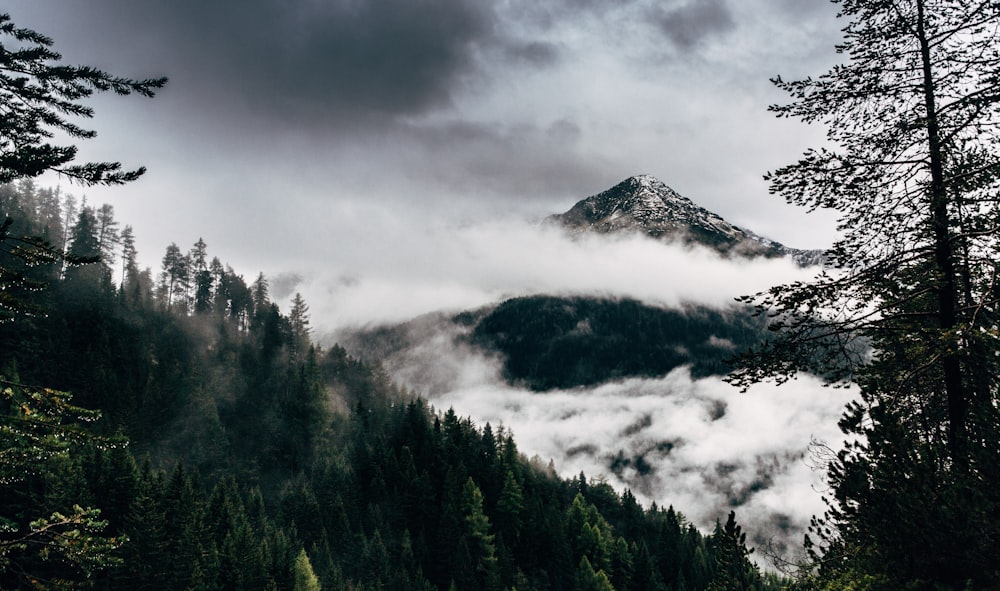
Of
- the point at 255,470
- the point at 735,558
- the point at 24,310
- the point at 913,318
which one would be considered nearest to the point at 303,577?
the point at 255,470

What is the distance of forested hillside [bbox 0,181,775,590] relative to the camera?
45.2 metres

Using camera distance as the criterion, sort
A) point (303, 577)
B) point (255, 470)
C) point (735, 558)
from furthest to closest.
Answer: point (255, 470)
point (303, 577)
point (735, 558)

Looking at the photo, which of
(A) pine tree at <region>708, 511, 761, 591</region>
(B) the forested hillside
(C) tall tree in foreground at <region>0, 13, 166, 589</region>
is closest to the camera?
(C) tall tree in foreground at <region>0, 13, 166, 589</region>

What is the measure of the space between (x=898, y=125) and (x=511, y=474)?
86.2m

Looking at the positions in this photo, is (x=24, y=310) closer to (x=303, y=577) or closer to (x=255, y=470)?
(x=303, y=577)

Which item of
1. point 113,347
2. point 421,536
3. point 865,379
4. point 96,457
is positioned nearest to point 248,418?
point 113,347

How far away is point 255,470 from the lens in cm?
8812

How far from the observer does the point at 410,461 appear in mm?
87562

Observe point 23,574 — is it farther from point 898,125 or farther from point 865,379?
point 898,125

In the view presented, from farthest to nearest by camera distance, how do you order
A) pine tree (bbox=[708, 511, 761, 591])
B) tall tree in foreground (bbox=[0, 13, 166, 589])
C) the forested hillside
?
the forested hillside → pine tree (bbox=[708, 511, 761, 591]) → tall tree in foreground (bbox=[0, 13, 166, 589])

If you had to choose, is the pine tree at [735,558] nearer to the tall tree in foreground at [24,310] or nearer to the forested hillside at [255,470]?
the forested hillside at [255,470]

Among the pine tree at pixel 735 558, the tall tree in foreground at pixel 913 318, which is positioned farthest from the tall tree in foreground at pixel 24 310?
the pine tree at pixel 735 558

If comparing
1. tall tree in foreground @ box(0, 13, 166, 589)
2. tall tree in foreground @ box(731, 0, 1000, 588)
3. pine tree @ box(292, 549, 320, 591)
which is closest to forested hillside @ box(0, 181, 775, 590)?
pine tree @ box(292, 549, 320, 591)

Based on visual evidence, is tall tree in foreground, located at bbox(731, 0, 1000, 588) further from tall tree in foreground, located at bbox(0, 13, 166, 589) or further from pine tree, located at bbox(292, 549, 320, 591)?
pine tree, located at bbox(292, 549, 320, 591)
